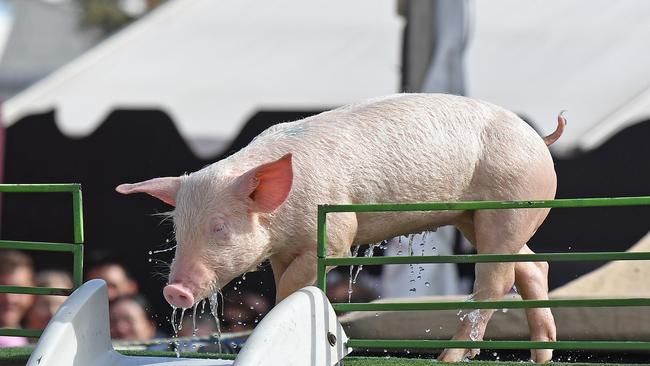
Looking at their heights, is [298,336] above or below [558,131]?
below

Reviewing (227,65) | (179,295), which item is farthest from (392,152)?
(227,65)

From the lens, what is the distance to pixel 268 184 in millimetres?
3830

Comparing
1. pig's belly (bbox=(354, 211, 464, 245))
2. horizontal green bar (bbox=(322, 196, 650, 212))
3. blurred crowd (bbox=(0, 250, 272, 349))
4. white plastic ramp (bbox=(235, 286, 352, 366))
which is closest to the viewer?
white plastic ramp (bbox=(235, 286, 352, 366))

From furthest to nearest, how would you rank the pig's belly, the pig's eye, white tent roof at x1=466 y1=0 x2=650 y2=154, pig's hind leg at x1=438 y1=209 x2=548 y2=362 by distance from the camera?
white tent roof at x1=466 y1=0 x2=650 y2=154
pig's hind leg at x1=438 y1=209 x2=548 y2=362
the pig's belly
the pig's eye

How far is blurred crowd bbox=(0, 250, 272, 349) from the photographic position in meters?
7.74

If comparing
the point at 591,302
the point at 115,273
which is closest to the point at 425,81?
the point at 115,273

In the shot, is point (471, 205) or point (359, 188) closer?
point (471, 205)

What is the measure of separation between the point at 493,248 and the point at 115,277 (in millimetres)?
4477

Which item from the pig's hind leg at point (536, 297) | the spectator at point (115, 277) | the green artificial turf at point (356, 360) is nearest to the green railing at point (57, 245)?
the green artificial turf at point (356, 360)

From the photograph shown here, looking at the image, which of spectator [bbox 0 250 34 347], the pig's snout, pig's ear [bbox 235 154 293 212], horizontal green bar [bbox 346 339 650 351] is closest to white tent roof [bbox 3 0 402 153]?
spectator [bbox 0 250 34 347]

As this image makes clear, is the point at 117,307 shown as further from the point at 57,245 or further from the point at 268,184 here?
the point at 268,184

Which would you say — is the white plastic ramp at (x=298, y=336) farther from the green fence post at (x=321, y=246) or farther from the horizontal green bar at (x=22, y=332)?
the horizontal green bar at (x=22, y=332)

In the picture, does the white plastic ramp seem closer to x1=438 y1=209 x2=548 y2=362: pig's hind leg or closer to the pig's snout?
the pig's snout

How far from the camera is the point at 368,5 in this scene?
944 centimetres
